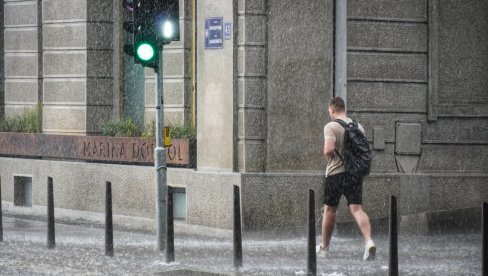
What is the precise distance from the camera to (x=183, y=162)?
19.5 m

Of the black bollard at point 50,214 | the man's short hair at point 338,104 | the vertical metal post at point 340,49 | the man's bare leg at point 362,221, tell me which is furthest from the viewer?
the vertical metal post at point 340,49

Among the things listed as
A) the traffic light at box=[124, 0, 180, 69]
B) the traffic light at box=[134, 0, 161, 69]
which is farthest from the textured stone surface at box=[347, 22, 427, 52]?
the traffic light at box=[134, 0, 161, 69]

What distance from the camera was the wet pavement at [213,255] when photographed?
13.9 meters

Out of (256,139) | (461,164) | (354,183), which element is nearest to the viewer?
(354,183)

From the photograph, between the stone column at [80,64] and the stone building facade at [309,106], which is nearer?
the stone building facade at [309,106]

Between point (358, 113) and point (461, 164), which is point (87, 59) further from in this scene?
point (461, 164)

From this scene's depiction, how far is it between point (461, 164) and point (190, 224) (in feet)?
14.6

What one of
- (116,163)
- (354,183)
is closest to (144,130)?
(116,163)

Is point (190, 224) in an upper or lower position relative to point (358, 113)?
lower

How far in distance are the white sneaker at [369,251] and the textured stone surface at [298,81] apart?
390 cm

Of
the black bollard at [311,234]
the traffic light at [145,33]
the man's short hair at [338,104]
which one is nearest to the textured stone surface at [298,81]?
the man's short hair at [338,104]

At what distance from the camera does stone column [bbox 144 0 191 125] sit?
20109 mm

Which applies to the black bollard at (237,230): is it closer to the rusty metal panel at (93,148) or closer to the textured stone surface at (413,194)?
the rusty metal panel at (93,148)

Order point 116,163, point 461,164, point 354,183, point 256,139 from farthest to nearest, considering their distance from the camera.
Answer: point 116,163, point 461,164, point 256,139, point 354,183
